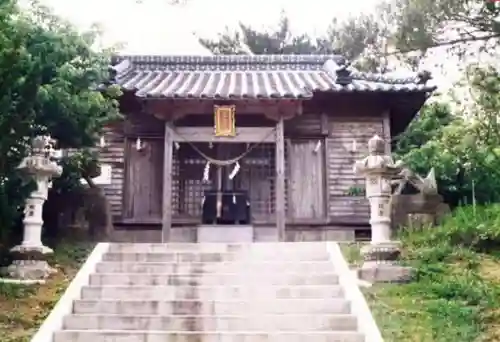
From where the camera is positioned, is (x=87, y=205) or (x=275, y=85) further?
(x=275, y=85)

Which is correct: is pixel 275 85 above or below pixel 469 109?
above

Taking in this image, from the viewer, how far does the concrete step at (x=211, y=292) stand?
8.48 metres

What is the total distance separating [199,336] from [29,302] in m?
2.38

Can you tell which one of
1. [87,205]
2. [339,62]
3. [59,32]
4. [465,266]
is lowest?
[465,266]

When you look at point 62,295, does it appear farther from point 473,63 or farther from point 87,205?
point 473,63

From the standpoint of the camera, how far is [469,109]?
1277 cm

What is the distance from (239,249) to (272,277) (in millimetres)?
1263

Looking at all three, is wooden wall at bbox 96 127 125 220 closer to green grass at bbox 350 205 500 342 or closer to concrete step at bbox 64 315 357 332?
concrete step at bbox 64 315 357 332

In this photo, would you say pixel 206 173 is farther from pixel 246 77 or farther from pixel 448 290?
pixel 448 290

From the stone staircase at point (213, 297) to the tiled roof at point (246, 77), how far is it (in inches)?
193

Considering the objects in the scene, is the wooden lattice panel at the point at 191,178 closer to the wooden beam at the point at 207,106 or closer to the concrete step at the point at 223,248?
the wooden beam at the point at 207,106

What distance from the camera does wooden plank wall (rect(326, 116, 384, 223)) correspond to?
572 inches

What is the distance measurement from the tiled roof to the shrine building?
0.05m

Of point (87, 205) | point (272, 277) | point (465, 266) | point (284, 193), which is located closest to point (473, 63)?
point (465, 266)
